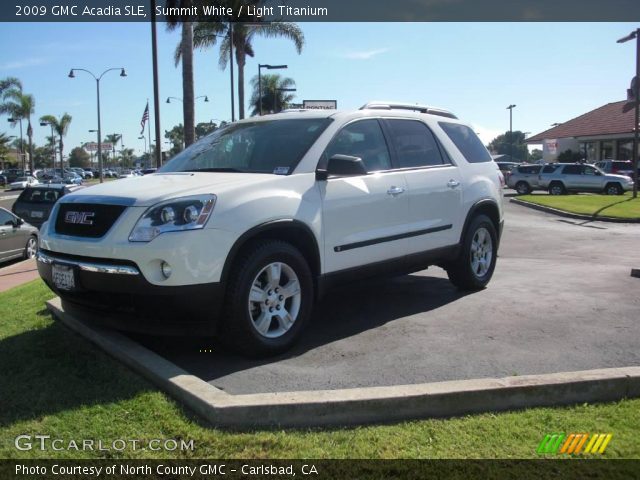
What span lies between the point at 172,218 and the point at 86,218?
733mm

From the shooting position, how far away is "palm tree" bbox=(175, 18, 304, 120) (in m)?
32.6

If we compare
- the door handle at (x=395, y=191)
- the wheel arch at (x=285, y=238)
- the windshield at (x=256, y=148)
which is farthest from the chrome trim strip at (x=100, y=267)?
the door handle at (x=395, y=191)

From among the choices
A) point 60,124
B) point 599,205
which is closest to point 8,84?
point 60,124

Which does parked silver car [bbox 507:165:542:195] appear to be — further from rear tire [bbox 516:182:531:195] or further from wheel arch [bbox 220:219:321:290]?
wheel arch [bbox 220:219:321:290]

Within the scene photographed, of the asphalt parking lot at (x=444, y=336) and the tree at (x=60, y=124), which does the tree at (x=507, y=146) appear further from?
the asphalt parking lot at (x=444, y=336)

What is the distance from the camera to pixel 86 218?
14.5ft

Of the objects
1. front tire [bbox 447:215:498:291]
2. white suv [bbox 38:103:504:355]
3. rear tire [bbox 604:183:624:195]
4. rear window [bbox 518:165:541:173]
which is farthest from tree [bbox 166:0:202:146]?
rear tire [bbox 604:183:624:195]

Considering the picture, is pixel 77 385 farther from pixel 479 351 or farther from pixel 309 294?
pixel 479 351

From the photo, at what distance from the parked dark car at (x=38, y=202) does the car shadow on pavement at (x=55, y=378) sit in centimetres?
1331

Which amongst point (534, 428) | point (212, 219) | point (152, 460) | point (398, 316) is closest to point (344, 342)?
point (398, 316)

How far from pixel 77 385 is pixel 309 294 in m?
1.76

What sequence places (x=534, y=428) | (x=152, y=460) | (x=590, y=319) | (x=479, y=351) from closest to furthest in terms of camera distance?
(x=152, y=460) < (x=534, y=428) < (x=479, y=351) < (x=590, y=319)

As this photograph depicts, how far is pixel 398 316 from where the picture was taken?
5793 millimetres

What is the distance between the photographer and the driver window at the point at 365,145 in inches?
208
